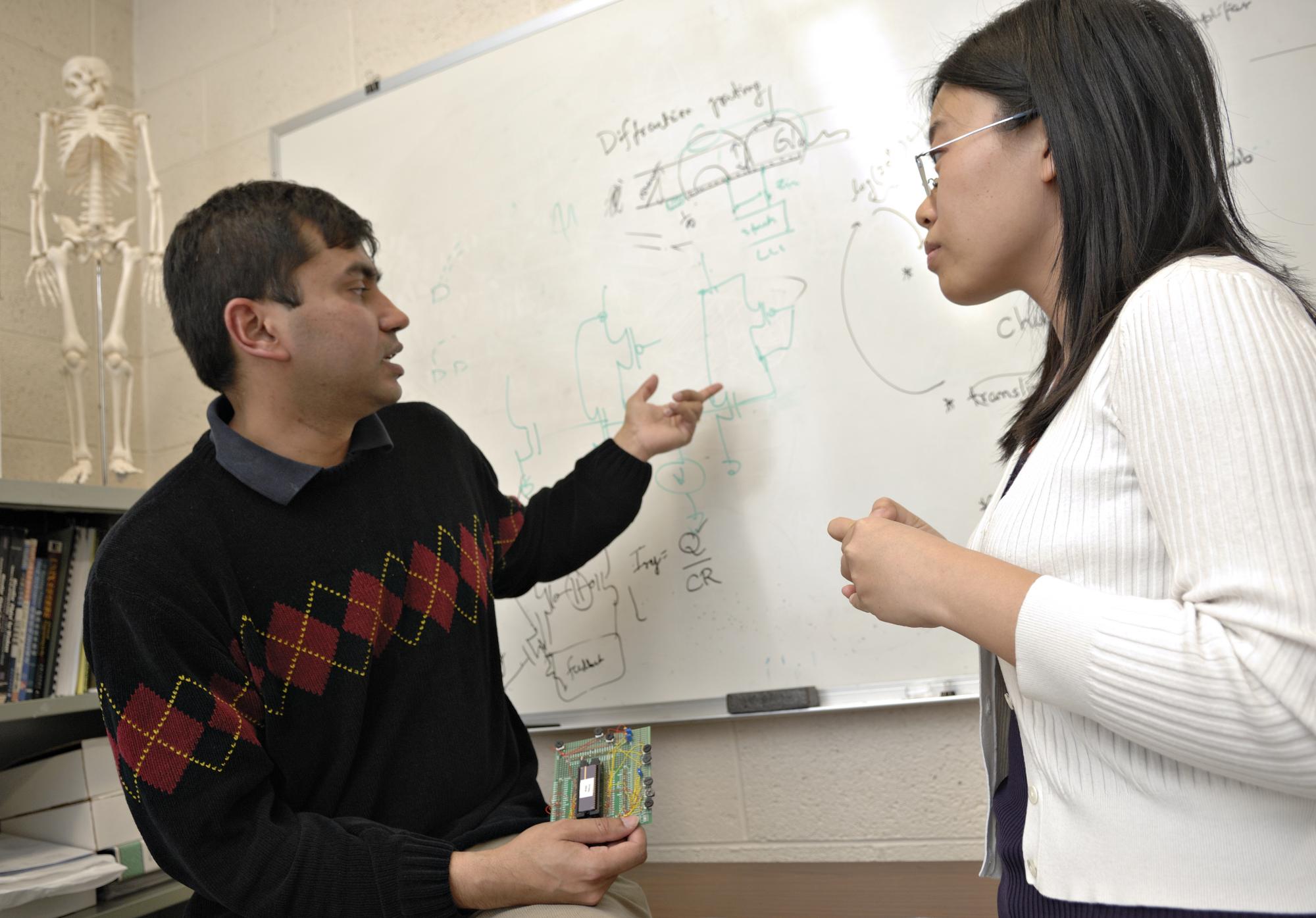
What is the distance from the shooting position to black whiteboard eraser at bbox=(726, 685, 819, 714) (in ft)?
4.93

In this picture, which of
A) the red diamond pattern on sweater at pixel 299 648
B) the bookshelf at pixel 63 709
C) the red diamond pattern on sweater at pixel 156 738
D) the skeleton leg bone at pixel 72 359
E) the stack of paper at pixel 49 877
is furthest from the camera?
the skeleton leg bone at pixel 72 359

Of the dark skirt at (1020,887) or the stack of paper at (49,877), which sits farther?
the stack of paper at (49,877)

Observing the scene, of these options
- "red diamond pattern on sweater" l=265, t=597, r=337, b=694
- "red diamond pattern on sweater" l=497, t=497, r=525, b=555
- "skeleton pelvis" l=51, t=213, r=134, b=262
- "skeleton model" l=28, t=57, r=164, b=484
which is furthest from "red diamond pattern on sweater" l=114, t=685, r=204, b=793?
"skeleton pelvis" l=51, t=213, r=134, b=262

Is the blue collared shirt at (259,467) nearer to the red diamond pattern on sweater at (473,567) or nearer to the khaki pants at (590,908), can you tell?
the red diamond pattern on sweater at (473,567)

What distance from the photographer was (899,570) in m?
0.78

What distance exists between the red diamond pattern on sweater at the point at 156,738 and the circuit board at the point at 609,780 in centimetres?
41

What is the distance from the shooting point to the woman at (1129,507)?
62 cm

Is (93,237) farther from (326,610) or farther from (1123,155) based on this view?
(1123,155)

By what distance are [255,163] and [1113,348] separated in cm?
201

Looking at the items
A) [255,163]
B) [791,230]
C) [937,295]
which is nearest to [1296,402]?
[937,295]

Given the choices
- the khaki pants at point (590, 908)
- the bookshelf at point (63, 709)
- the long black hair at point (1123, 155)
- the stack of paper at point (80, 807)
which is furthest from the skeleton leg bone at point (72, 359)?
the long black hair at point (1123, 155)

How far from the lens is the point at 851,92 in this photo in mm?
1527

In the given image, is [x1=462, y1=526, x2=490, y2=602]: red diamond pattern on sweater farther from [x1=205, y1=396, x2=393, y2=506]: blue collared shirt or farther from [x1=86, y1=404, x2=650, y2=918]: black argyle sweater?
[x1=205, y1=396, x2=393, y2=506]: blue collared shirt

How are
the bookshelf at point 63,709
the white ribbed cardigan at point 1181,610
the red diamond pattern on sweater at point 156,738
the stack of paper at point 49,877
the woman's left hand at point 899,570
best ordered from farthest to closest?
1. the bookshelf at point 63,709
2. the stack of paper at point 49,877
3. the red diamond pattern on sweater at point 156,738
4. the woman's left hand at point 899,570
5. the white ribbed cardigan at point 1181,610
